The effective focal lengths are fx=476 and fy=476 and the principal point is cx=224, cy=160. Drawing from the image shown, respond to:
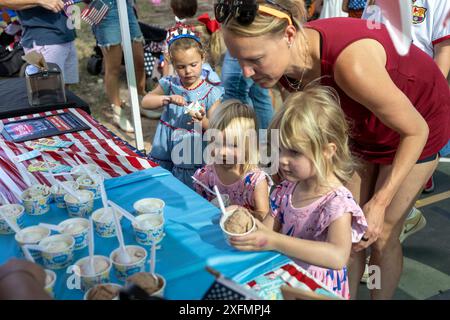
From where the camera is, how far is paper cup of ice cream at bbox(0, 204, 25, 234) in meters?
1.73

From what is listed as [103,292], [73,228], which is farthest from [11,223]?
[103,292]

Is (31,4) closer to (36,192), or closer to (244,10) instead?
(36,192)

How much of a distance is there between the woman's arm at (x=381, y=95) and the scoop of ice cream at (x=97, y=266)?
40.8 inches

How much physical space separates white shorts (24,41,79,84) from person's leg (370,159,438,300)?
3.17 meters

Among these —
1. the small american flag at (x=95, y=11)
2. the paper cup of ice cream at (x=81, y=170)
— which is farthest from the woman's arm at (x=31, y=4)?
the paper cup of ice cream at (x=81, y=170)

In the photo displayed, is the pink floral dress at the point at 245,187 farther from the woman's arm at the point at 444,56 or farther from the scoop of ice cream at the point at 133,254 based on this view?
the woman's arm at the point at 444,56

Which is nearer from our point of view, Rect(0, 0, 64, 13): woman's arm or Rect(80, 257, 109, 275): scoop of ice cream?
Rect(80, 257, 109, 275): scoop of ice cream

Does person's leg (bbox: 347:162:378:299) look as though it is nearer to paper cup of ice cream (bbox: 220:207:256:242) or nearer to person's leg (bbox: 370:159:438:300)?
person's leg (bbox: 370:159:438:300)

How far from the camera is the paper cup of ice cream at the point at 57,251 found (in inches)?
58.9

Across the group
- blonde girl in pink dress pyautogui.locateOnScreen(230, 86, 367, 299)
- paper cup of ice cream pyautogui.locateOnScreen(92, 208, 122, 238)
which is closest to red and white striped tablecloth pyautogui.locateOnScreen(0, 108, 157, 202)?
paper cup of ice cream pyautogui.locateOnScreen(92, 208, 122, 238)

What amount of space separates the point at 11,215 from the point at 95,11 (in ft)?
11.4

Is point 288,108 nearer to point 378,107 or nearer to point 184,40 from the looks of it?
point 378,107
